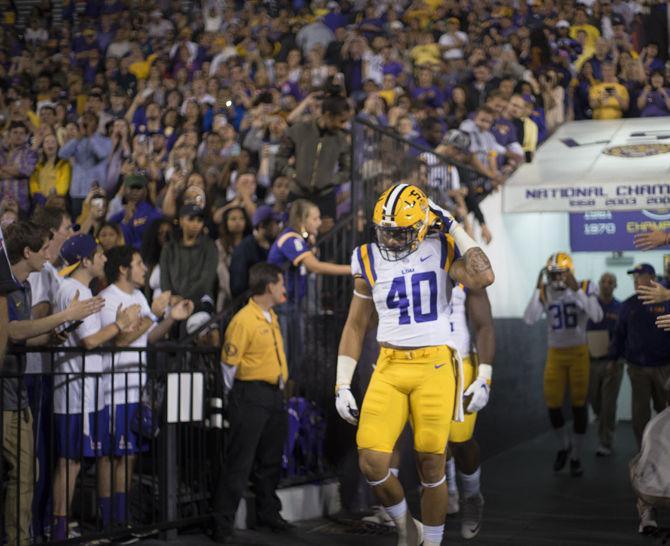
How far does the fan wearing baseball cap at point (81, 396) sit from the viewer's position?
23.5ft

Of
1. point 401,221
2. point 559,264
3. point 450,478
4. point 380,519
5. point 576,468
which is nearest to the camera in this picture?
point 401,221

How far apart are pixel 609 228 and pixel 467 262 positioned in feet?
24.7

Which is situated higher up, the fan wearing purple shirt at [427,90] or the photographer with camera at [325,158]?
the fan wearing purple shirt at [427,90]

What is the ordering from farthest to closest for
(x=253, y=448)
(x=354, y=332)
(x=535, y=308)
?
(x=535, y=308), (x=253, y=448), (x=354, y=332)

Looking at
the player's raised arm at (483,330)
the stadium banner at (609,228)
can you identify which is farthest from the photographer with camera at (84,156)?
the player's raised arm at (483,330)

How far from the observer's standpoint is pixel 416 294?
6.95 metres

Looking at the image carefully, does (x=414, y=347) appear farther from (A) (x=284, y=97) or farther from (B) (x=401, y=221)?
(A) (x=284, y=97)

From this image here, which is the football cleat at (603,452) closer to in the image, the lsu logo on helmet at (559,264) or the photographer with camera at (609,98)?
the lsu logo on helmet at (559,264)

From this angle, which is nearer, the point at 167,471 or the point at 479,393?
the point at 479,393

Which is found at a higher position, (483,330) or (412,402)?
(483,330)

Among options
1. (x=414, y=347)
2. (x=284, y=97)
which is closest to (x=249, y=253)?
(x=414, y=347)

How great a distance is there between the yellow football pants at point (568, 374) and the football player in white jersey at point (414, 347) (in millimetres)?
5327

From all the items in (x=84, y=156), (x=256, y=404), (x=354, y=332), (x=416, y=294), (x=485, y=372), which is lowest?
(x=256, y=404)

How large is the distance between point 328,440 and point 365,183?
2.30 m
